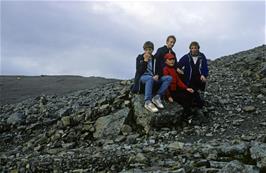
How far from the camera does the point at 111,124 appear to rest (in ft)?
48.3

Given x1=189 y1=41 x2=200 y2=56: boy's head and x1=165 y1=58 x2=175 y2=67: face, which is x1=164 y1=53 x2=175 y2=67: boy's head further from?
x1=189 y1=41 x2=200 y2=56: boy's head

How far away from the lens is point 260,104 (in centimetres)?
1617

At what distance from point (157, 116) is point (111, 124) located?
1659mm

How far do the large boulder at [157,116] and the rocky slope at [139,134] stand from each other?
3 cm

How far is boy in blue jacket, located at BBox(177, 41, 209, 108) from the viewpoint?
1470cm

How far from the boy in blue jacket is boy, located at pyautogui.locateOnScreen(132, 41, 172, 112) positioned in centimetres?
85

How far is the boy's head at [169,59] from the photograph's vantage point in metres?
14.2

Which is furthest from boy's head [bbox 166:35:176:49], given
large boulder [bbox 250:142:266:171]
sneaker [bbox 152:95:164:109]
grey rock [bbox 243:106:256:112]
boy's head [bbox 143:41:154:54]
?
large boulder [bbox 250:142:266:171]

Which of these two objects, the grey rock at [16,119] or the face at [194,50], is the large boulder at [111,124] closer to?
the face at [194,50]

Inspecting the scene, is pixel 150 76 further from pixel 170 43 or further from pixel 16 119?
pixel 16 119

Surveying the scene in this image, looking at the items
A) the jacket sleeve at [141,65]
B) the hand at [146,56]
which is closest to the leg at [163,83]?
the jacket sleeve at [141,65]

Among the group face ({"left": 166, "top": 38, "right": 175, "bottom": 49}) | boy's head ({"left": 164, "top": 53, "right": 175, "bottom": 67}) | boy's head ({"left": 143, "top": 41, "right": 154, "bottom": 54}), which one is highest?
face ({"left": 166, "top": 38, "right": 175, "bottom": 49})

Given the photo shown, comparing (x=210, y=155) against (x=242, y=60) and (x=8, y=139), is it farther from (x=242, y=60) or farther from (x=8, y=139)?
(x=242, y=60)

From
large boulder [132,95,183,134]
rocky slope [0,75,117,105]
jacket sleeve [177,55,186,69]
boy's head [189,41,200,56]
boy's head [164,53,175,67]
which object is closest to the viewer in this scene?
large boulder [132,95,183,134]
